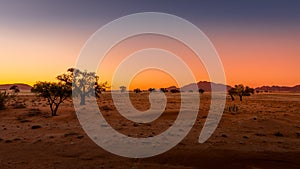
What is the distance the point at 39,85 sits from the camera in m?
38.3

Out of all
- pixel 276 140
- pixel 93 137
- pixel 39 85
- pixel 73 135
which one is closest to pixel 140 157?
pixel 93 137

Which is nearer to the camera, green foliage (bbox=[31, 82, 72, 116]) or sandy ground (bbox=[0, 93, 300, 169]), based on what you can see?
sandy ground (bbox=[0, 93, 300, 169])

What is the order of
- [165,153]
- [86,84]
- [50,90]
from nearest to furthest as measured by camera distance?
[165,153] → [50,90] → [86,84]

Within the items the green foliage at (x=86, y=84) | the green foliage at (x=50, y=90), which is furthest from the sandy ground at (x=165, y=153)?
the green foliage at (x=86, y=84)

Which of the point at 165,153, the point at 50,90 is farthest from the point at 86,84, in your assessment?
the point at 165,153

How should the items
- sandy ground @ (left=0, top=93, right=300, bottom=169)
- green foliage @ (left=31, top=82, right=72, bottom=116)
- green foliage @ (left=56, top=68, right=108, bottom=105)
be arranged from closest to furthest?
sandy ground @ (left=0, top=93, right=300, bottom=169), green foliage @ (left=31, top=82, right=72, bottom=116), green foliage @ (left=56, top=68, right=108, bottom=105)

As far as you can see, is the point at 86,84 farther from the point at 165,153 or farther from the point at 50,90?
the point at 165,153

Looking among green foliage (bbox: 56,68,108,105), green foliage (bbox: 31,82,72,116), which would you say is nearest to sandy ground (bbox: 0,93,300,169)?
green foliage (bbox: 31,82,72,116)

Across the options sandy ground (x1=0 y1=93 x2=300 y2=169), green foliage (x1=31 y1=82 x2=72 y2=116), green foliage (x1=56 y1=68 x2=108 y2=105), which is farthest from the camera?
green foliage (x1=56 y1=68 x2=108 y2=105)

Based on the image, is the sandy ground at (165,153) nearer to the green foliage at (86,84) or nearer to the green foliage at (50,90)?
the green foliage at (50,90)

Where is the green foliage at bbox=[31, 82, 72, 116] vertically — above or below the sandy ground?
above

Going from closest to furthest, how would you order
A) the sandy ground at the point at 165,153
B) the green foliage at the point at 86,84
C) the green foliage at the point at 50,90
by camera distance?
1. the sandy ground at the point at 165,153
2. the green foliage at the point at 50,90
3. the green foliage at the point at 86,84

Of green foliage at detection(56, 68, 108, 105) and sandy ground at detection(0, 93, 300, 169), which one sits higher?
green foliage at detection(56, 68, 108, 105)

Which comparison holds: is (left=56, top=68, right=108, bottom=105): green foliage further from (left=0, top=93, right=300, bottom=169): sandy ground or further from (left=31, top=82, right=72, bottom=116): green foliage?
(left=0, top=93, right=300, bottom=169): sandy ground
